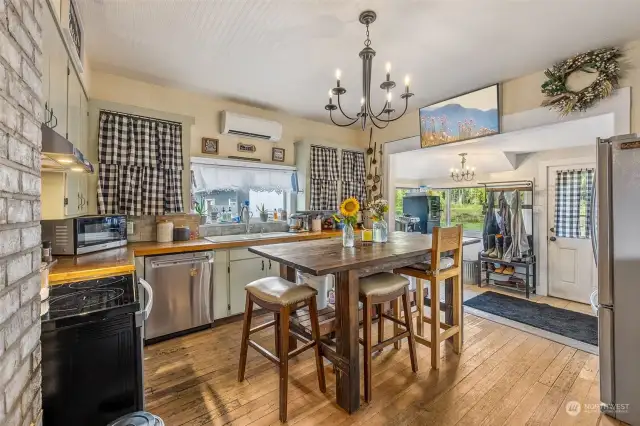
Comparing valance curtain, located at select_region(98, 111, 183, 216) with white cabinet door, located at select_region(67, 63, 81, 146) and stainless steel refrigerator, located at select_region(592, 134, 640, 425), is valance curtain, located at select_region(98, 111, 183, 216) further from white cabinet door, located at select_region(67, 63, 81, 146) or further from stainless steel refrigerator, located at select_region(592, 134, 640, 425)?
stainless steel refrigerator, located at select_region(592, 134, 640, 425)

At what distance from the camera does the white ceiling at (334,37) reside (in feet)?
6.22

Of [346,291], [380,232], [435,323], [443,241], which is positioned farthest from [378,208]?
[435,323]

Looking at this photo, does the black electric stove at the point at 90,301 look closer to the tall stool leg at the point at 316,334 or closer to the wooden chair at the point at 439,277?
the tall stool leg at the point at 316,334

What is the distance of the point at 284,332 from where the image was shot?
173cm

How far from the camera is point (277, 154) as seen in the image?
4035 mm

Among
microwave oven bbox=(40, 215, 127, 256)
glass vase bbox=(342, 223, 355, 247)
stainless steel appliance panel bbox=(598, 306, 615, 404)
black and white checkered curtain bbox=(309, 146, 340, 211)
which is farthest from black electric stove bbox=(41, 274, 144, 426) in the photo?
black and white checkered curtain bbox=(309, 146, 340, 211)

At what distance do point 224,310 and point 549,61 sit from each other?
12.8 feet

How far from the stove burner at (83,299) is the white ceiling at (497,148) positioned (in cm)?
348

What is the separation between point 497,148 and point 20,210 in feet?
16.1

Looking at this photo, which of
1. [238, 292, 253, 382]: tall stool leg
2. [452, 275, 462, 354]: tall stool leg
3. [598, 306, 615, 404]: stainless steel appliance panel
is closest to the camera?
[598, 306, 615, 404]: stainless steel appliance panel

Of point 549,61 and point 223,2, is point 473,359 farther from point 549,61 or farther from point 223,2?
point 223,2

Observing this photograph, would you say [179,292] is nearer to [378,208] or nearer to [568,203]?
[378,208]

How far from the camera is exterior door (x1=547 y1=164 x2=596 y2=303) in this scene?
12.8 feet

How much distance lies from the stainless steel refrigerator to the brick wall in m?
2.77
